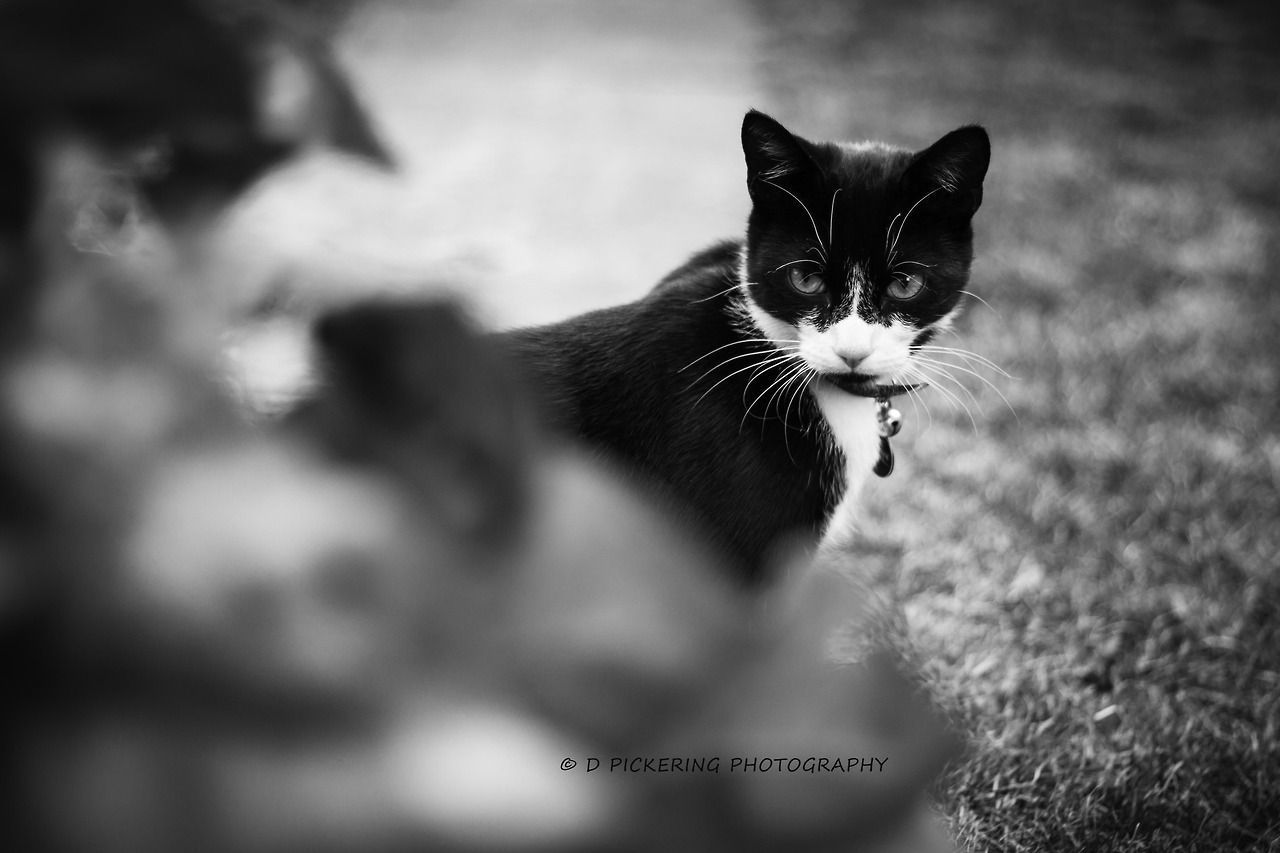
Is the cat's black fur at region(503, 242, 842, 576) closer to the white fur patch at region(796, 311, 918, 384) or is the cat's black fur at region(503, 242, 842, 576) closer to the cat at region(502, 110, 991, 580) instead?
the cat at region(502, 110, 991, 580)

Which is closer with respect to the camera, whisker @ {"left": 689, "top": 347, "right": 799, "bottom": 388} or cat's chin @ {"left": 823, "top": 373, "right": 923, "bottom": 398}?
whisker @ {"left": 689, "top": 347, "right": 799, "bottom": 388}

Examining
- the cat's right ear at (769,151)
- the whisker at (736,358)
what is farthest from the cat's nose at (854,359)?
the cat's right ear at (769,151)

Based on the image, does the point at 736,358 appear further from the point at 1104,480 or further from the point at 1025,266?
the point at 1025,266

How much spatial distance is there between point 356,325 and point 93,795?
0.66ft

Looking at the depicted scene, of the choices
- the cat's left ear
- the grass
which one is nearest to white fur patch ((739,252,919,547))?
the cat's left ear

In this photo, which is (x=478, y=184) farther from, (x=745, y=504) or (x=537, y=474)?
(x=537, y=474)

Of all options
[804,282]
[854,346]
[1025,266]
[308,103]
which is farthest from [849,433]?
[1025,266]

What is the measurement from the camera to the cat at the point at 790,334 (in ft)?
6.05

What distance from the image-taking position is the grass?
7.38 ft

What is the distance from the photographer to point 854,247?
1.90 m

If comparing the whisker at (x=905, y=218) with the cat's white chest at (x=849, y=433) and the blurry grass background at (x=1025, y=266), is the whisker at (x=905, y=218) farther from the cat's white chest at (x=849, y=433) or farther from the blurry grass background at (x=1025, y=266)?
the blurry grass background at (x=1025, y=266)

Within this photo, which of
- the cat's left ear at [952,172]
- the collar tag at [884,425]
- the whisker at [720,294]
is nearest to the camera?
the cat's left ear at [952,172]

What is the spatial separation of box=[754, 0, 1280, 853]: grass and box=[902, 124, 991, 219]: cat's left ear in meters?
0.94

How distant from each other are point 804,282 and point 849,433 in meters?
0.34
